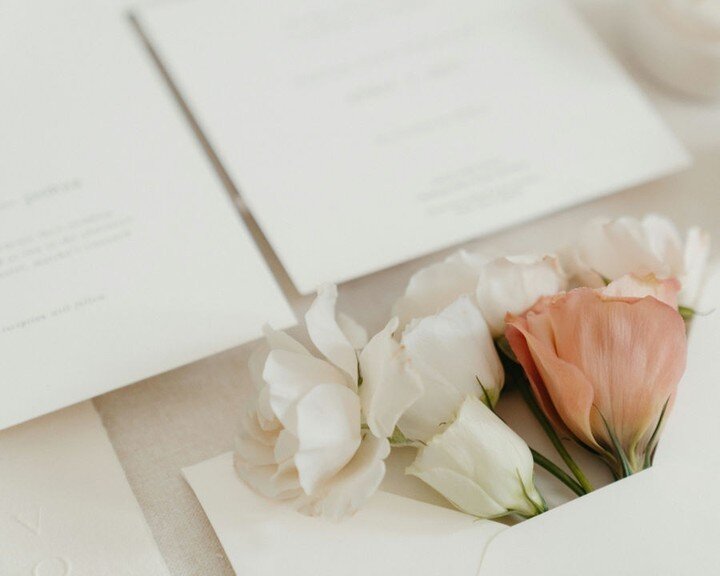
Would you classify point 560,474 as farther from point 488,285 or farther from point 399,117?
point 399,117

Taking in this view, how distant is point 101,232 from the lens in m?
0.45

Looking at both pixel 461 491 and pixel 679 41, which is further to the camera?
pixel 679 41

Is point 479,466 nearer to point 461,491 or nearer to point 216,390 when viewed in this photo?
point 461,491

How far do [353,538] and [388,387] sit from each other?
0.26ft

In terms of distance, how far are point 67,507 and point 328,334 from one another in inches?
5.9

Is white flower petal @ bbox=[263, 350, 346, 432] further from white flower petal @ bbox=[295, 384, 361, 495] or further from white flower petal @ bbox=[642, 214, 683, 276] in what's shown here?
white flower petal @ bbox=[642, 214, 683, 276]

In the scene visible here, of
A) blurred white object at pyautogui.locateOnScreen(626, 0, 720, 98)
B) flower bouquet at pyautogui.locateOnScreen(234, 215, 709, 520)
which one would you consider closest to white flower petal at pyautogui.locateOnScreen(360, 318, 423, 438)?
flower bouquet at pyautogui.locateOnScreen(234, 215, 709, 520)

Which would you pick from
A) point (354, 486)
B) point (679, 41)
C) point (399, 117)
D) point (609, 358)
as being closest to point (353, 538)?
point (354, 486)

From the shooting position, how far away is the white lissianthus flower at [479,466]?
0.34 m

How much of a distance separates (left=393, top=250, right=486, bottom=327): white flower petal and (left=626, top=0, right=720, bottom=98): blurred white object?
9.5 inches

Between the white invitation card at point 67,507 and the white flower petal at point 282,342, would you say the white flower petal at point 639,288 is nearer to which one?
the white flower petal at point 282,342

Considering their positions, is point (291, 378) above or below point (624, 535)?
above

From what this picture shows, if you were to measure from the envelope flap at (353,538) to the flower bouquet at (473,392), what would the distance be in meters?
0.01

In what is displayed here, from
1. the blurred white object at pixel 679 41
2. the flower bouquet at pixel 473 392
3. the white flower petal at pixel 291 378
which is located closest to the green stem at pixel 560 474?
the flower bouquet at pixel 473 392
